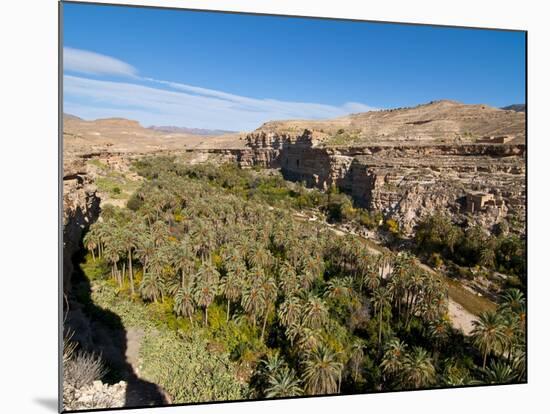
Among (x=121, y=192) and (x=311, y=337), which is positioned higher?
(x=121, y=192)

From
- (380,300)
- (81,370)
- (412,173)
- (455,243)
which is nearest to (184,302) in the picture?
(81,370)

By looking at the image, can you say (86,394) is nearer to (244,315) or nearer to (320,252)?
Result: (244,315)

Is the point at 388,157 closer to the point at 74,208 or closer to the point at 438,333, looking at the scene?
the point at 438,333

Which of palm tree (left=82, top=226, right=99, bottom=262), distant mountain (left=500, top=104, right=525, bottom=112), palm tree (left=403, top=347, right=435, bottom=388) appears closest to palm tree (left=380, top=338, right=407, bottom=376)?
palm tree (left=403, top=347, right=435, bottom=388)

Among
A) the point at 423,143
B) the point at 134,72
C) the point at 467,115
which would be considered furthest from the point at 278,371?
the point at 423,143

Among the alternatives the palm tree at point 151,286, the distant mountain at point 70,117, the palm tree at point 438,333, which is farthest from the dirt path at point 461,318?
the distant mountain at point 70,117

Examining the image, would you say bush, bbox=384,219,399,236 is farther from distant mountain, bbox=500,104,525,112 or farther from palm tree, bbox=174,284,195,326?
palm tree, bbox=174,284,195,326

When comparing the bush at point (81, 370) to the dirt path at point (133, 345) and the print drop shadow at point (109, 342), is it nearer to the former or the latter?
the print drop shadow at point (109, 342)
